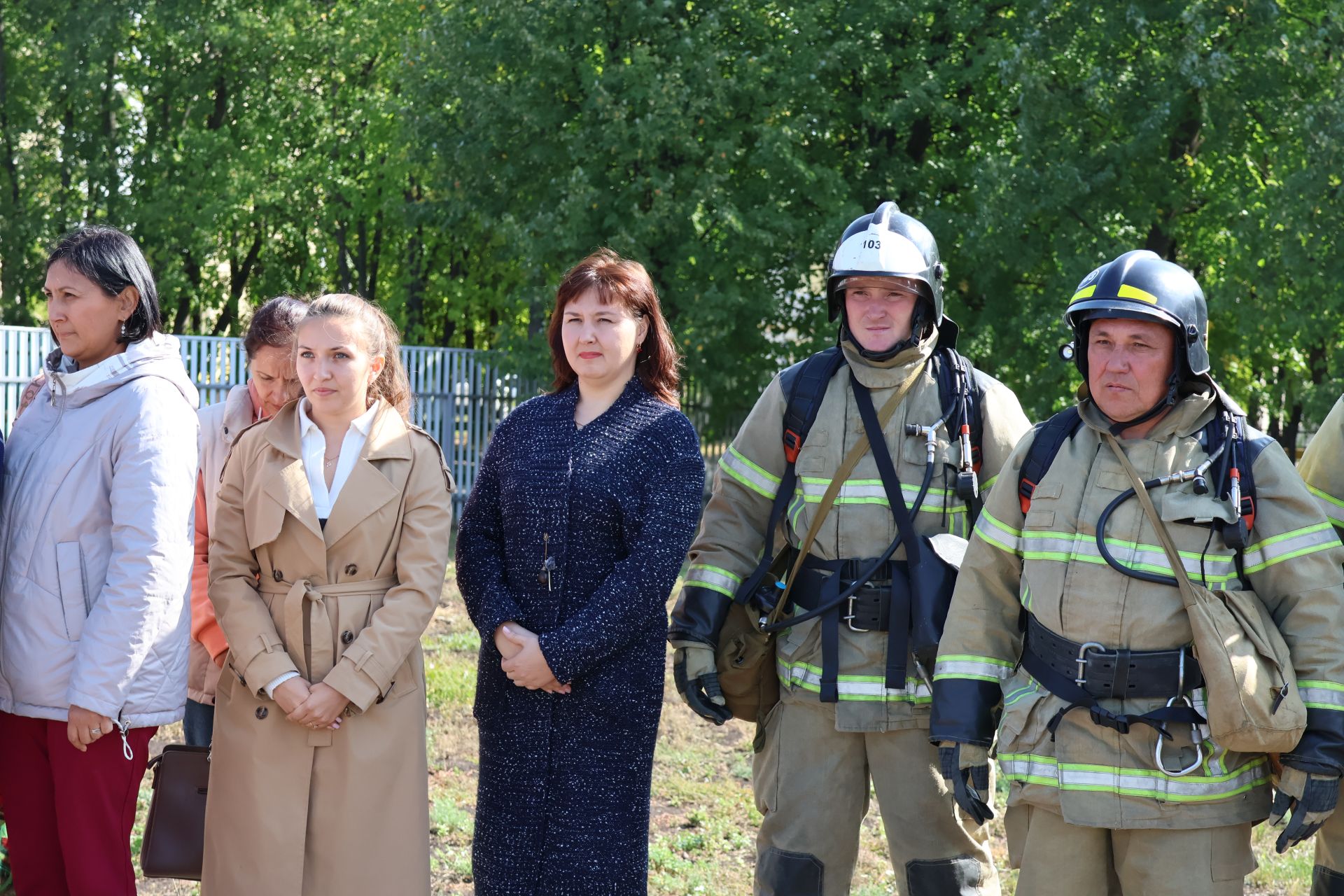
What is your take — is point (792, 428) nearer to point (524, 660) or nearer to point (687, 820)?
point (524, 660)

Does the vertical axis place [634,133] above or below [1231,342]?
above

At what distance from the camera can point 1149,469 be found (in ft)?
10.5

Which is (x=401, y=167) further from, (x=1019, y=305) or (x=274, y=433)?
(x=274, y=433)

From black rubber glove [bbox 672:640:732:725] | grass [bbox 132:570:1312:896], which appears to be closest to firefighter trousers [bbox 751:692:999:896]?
black rubber glove [bbox 672:640:732:725]

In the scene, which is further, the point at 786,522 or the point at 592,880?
the point at 786,522

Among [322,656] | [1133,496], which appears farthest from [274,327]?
[1133,496]

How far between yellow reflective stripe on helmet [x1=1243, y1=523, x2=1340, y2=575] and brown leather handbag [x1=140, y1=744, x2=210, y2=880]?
2.92 m

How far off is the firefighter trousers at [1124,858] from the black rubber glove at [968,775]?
9 cm

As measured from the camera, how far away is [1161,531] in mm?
3109

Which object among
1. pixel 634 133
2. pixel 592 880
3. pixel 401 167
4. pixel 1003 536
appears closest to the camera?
pixel 1003 536

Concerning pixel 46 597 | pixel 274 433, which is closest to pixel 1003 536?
A: pixel 274 433

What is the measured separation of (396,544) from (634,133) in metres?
12.4

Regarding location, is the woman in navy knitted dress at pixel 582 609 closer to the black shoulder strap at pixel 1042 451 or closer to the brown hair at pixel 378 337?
the brown hair at pixel 378 337

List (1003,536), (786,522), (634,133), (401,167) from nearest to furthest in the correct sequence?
(1003,536) → (786,522) → (634,133) → (401,167)
